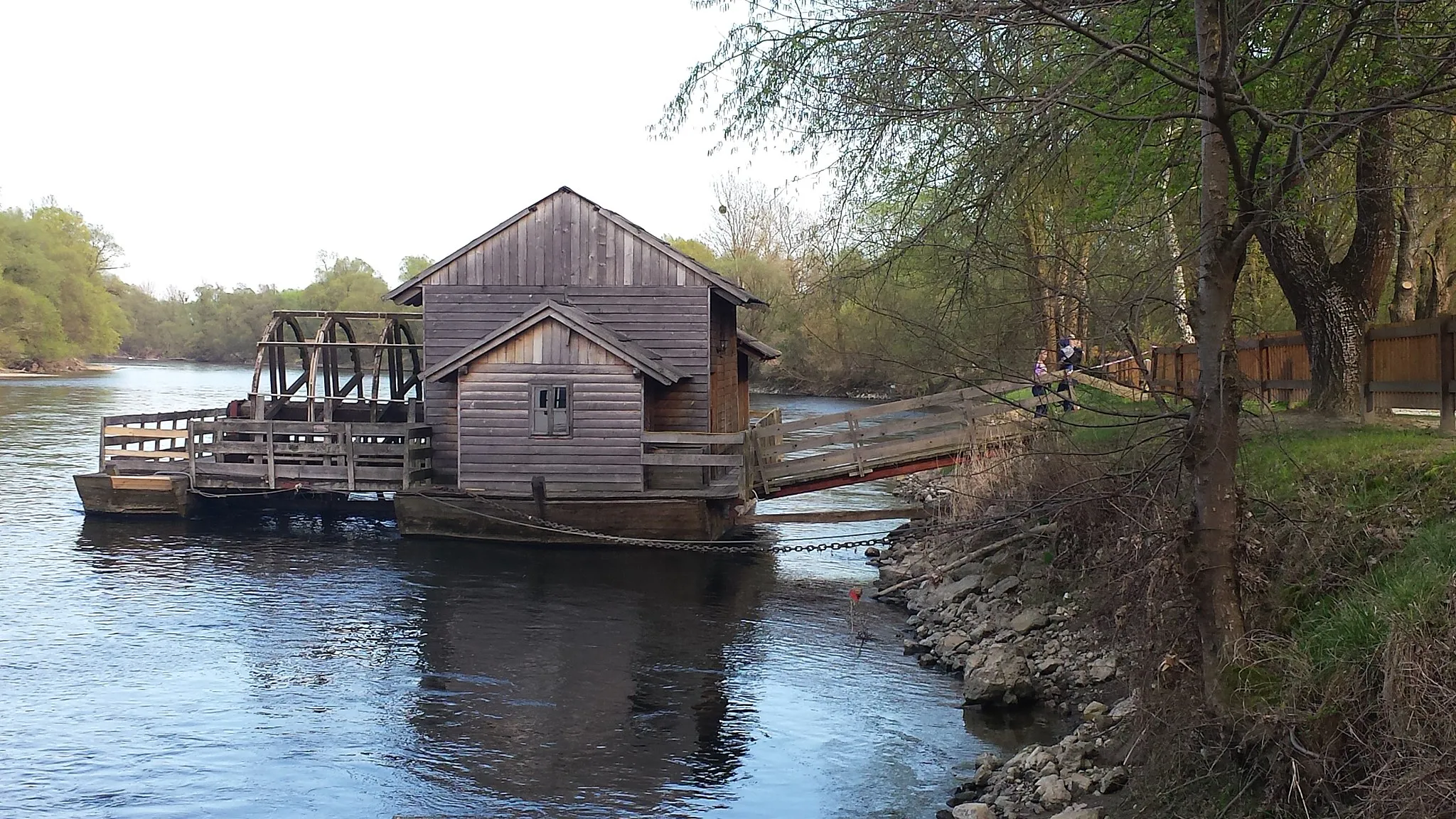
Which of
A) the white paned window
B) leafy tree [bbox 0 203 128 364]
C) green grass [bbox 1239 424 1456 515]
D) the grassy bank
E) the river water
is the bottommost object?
the river water

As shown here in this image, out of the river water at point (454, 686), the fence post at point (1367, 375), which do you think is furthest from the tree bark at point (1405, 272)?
the river water at point (454, 686)

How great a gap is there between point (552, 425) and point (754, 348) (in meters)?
7.98

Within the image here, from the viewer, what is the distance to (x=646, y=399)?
22625 millimetres

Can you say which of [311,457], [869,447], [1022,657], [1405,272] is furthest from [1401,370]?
[311,457]

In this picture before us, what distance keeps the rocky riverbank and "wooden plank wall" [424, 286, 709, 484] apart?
5497mm

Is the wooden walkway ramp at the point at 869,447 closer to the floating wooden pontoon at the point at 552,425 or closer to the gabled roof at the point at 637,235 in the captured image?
the floating wooden pontoon at the point at 552,425

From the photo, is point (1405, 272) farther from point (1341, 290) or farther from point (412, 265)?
point (412, 265)

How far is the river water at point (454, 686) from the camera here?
1009cm

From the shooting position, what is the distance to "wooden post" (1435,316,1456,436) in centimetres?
1097

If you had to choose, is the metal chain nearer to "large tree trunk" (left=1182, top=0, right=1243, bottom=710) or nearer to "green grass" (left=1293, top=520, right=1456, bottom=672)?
"green grass" (left=1293, top=520, right=1456, bottom=672)

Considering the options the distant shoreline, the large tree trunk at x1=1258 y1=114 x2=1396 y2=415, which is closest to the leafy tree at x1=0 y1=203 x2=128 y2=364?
the distant shoreline

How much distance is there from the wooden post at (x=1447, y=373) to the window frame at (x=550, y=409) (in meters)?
14.4

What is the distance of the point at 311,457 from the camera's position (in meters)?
23.9

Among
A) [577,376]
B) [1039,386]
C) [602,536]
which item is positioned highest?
[577,376]
